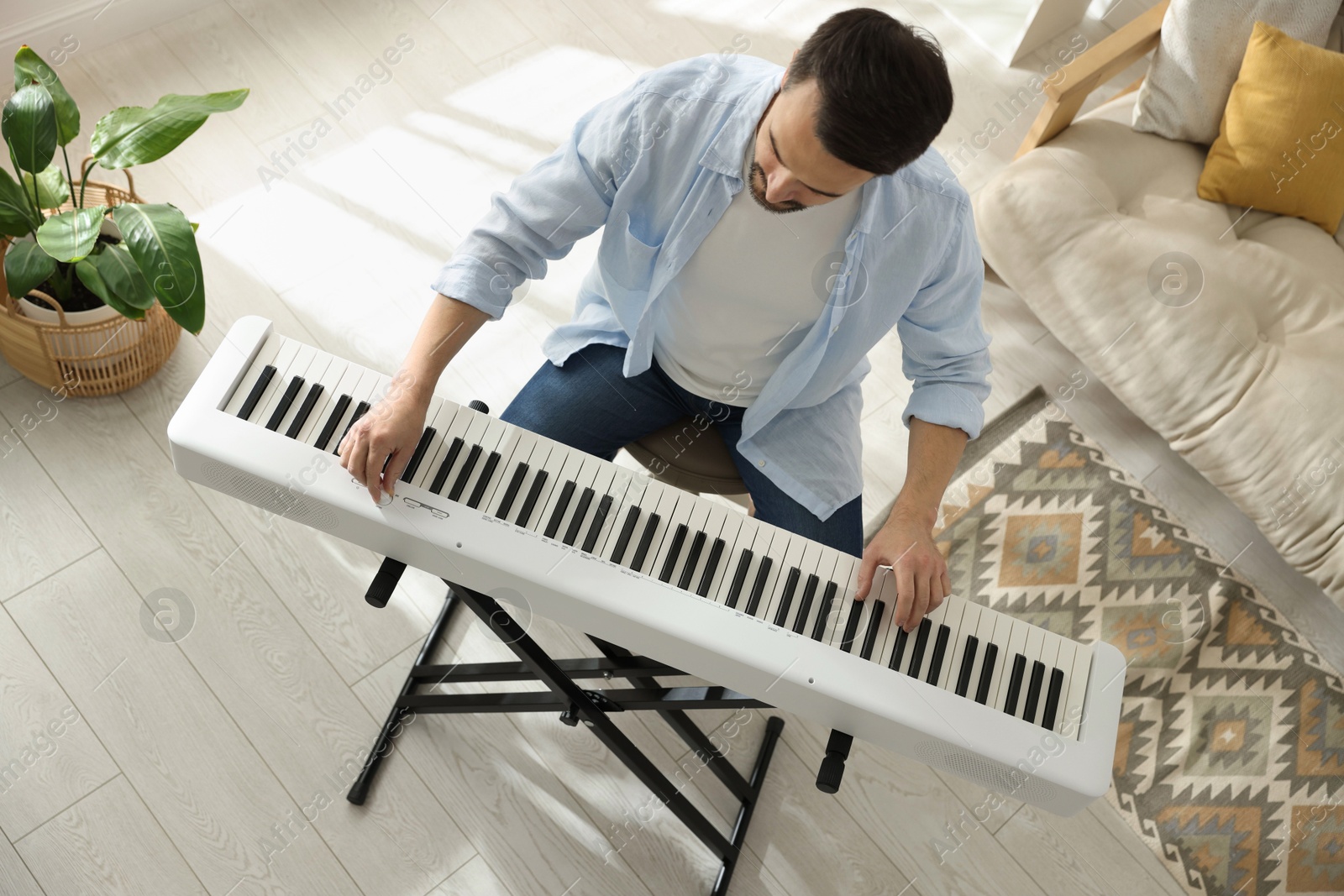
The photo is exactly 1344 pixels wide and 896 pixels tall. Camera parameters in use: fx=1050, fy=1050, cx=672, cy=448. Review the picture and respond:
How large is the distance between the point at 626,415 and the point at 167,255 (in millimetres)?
876

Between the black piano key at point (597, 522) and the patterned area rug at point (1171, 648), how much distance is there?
4.41 feet

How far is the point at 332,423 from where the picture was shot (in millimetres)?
1457

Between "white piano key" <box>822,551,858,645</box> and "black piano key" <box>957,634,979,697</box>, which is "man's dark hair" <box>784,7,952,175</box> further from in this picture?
"black piano key" <box>957,634,979,697</box>

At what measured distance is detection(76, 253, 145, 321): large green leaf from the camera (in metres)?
1.96

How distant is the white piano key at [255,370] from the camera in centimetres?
144

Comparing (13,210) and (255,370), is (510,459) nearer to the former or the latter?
(255,370)

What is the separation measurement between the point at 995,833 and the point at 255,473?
1.75 metres

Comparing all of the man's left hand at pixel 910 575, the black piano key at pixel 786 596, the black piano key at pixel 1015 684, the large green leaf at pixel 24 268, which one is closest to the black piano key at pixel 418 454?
the black piano key at pixel 786 596

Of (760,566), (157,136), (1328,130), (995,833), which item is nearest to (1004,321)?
(1328,130)

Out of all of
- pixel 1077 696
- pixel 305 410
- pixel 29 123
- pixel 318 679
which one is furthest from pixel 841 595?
pixel 29 123

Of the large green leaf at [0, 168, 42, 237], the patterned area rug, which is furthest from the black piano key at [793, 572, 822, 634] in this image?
the large green leaf at [0, 168, 42, 237]

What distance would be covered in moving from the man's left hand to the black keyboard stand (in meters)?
0.25

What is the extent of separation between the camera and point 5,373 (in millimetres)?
2457

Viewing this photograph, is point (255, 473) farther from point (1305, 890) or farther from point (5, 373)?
point (1305, 890)
